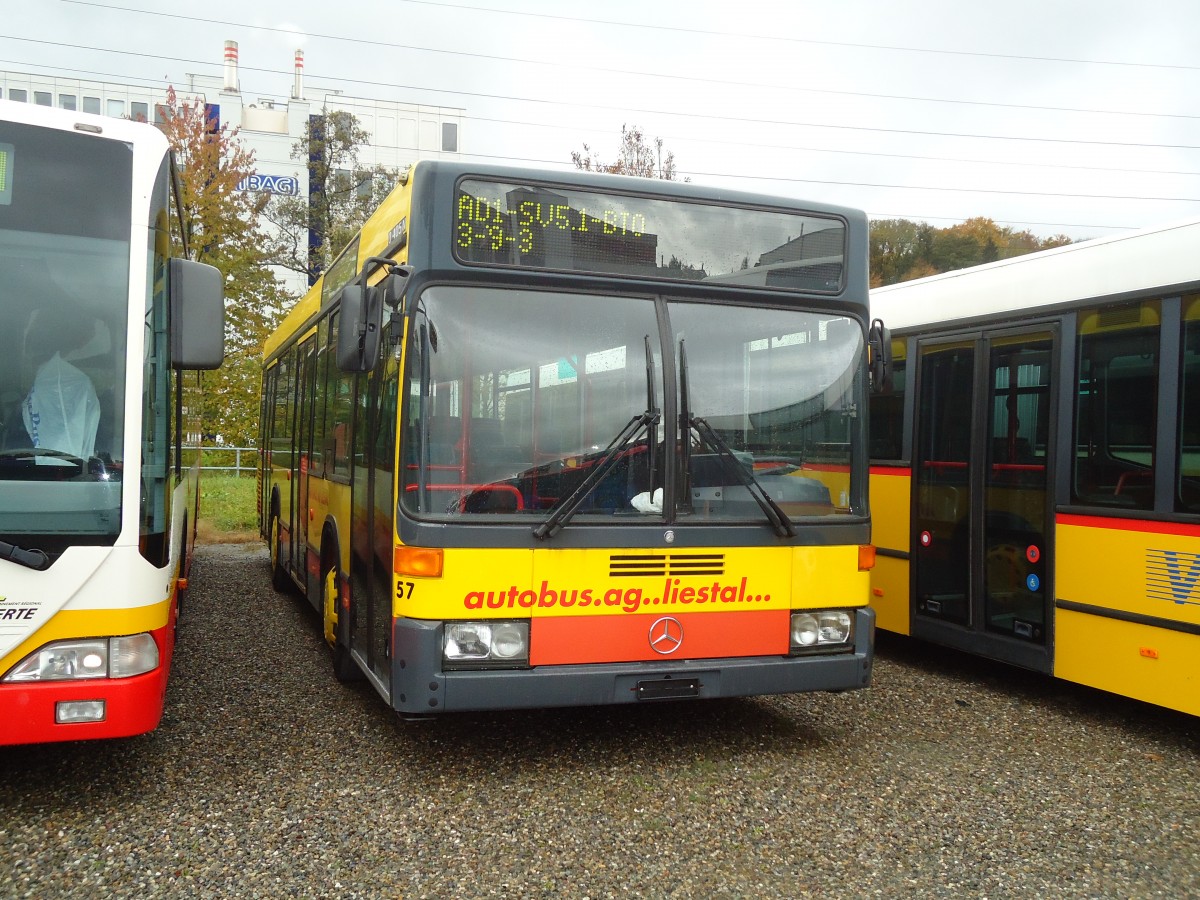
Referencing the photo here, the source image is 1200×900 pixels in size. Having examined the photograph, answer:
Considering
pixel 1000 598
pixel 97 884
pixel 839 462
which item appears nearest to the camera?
pixel 97 884

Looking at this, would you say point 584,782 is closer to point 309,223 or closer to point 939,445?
point 939,445

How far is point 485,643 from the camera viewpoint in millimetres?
4672

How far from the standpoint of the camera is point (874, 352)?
5.46 m

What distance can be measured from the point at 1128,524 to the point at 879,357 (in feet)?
5.57

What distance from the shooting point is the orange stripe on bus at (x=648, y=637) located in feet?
15.6

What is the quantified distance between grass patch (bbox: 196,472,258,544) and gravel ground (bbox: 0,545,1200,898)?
33.7 feet

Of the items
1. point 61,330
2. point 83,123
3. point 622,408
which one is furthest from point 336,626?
point 83,123

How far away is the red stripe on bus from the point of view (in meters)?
5.41

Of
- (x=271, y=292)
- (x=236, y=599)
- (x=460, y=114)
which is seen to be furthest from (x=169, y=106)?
(x=460, y=114)

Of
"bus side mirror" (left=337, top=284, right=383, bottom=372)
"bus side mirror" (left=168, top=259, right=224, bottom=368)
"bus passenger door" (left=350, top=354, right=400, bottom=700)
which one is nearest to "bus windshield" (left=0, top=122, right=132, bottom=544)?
"bus side mirror" (left=168, top=259, right=224, bottom=368)

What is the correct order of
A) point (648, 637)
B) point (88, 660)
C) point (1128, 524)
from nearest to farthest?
1. point (88, 660)
2. point (648, 637)
3. point (1128, 524)

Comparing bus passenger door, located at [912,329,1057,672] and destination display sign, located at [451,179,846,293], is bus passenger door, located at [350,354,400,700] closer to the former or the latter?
destination display sign, located at [451,179,846,293]

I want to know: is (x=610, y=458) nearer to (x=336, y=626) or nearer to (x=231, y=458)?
(x=336, y=626)

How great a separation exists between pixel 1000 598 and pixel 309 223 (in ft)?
82.4
